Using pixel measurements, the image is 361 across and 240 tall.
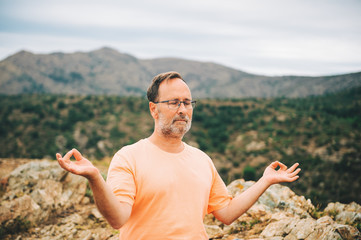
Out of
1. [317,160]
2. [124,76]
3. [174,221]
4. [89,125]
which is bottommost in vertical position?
[317,160]

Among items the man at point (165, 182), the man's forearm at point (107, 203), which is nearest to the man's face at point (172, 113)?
the man at point (165, 182)

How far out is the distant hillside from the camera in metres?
104

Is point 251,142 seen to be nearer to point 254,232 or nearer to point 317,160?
point 317,160

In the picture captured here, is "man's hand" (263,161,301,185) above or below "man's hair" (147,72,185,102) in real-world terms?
below

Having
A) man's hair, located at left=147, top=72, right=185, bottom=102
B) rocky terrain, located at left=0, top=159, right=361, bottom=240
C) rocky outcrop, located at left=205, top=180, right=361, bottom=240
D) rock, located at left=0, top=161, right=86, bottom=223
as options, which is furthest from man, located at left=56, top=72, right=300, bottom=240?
rock, located at left=0, top=161, right=86, bottom=223

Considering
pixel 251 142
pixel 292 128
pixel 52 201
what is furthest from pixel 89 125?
pixel 52 201

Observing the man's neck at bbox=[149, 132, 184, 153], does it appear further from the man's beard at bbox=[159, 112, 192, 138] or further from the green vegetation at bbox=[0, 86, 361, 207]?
the green vegetation at bbox=[0, 86, 361, 207]

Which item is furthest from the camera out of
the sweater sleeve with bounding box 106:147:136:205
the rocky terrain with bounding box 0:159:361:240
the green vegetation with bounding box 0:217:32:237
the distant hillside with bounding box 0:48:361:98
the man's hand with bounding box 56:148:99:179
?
the distant hillside with bounding box 0:48:361:98

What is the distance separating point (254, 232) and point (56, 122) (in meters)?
35.6

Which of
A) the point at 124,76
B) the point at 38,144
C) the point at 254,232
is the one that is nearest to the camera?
the point at 254,232

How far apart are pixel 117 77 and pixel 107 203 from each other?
140235mm

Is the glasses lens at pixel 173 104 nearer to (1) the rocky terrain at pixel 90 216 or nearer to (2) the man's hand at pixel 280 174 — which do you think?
(2) the man's hand at pixel 280 174

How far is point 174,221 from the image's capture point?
194 cm

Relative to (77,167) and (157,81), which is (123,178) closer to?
(77,167)
